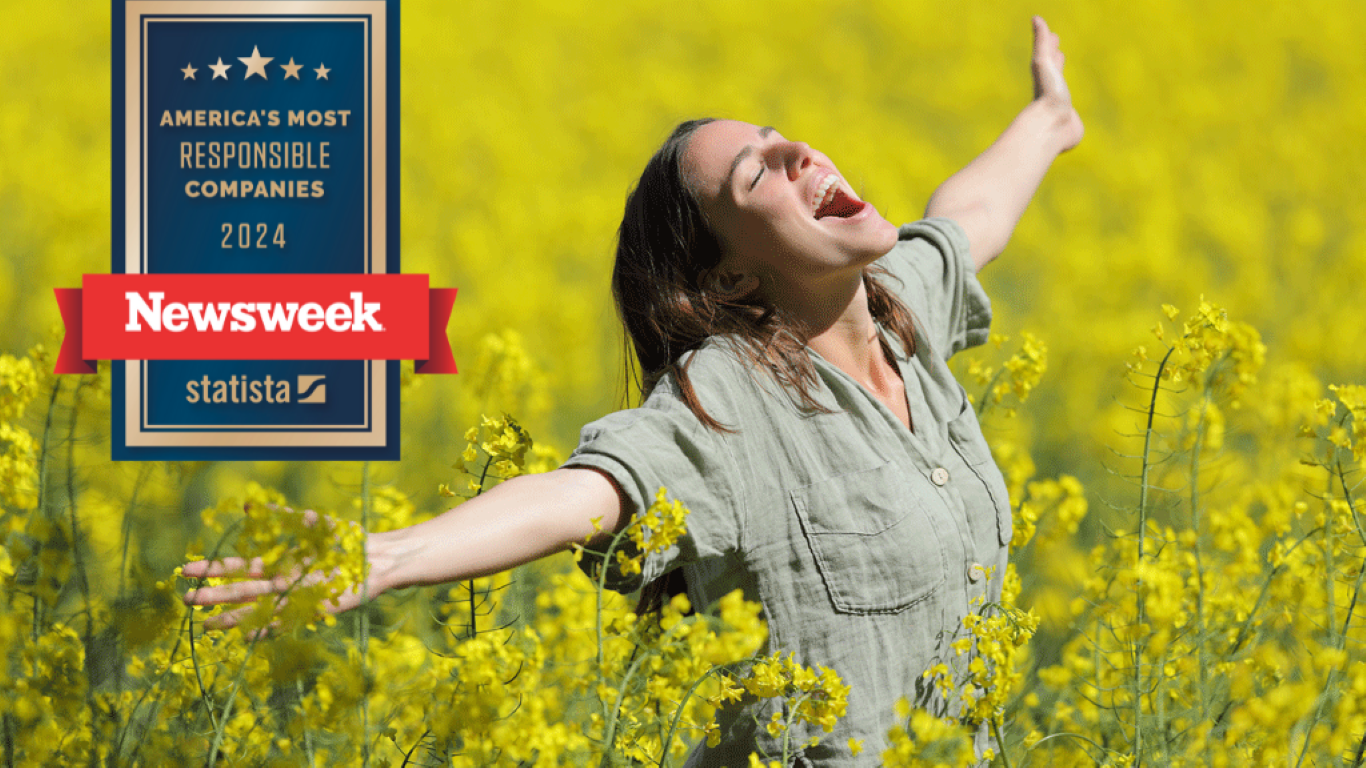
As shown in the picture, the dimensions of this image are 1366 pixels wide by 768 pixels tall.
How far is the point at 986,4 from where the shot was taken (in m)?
9.89

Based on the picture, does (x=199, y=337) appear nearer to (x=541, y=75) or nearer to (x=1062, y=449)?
(x=1062, y=449)

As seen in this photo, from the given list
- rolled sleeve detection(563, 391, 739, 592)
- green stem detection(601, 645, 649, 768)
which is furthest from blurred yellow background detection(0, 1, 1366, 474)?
green stem detection(601, 645, 649, 768)

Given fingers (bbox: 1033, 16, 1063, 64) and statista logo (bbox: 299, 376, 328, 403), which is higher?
fingers (bbox: 1033, 16, 1063, 64)

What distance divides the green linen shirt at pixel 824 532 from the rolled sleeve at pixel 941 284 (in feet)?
1.03

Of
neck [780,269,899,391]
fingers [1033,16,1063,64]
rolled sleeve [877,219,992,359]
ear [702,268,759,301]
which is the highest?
fingers [1033,16,1063,64]

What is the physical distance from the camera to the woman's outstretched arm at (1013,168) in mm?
1972

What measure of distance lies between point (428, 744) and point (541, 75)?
7161 millimetres

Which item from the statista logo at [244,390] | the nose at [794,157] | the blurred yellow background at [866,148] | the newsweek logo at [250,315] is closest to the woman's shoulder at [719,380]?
the nose at [794,157]

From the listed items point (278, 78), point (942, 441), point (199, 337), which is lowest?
point (942, 441)

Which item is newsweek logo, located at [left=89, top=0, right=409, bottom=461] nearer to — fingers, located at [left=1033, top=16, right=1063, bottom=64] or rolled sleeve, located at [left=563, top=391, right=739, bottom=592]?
rolled sleeve, located at [left=563, top=391, right=739, bottom=592]

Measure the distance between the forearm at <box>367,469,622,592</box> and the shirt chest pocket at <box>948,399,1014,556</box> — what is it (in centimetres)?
47

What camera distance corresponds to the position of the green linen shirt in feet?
4.54

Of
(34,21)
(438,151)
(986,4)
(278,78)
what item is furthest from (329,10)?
(986,4)

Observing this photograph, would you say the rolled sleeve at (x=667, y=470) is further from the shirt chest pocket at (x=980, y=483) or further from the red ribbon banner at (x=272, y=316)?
the red ribbon banner at (x=272, y=316)
